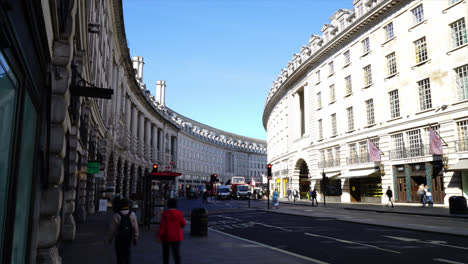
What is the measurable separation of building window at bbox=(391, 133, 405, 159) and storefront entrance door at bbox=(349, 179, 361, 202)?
23.5ft

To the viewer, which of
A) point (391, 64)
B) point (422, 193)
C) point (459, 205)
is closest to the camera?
point (459, 205)

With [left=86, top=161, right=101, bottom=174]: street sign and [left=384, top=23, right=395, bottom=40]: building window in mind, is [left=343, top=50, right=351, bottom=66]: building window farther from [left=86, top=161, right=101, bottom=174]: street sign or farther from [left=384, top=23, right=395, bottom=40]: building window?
[left=86, top=161, right=101, bottom=174]: street sign

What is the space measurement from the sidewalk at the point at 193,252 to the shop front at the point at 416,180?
22368mm

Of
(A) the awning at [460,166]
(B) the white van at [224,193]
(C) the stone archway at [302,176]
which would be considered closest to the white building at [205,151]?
(B) the white van at [224,193]

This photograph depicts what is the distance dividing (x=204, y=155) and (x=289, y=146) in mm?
61947

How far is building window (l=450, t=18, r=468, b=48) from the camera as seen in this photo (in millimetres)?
26625

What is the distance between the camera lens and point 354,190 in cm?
3888

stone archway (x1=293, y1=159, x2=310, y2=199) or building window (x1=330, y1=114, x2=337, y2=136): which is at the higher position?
building window (x1=330, y1=114, x2=337, y2=136)

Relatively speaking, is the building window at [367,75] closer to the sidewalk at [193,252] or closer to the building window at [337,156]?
the building window at [337,156]

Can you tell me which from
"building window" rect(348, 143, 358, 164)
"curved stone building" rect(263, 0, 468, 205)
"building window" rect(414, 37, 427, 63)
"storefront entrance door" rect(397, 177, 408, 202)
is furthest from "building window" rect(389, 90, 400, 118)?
"building window" rect(348, 143, 358, 164)

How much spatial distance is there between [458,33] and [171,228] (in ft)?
93.1

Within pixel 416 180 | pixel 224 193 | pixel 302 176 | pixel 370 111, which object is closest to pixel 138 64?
pixel 224 193

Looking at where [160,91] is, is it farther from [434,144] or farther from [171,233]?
[171,233]

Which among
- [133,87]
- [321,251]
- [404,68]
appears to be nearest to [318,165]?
[404,68]
